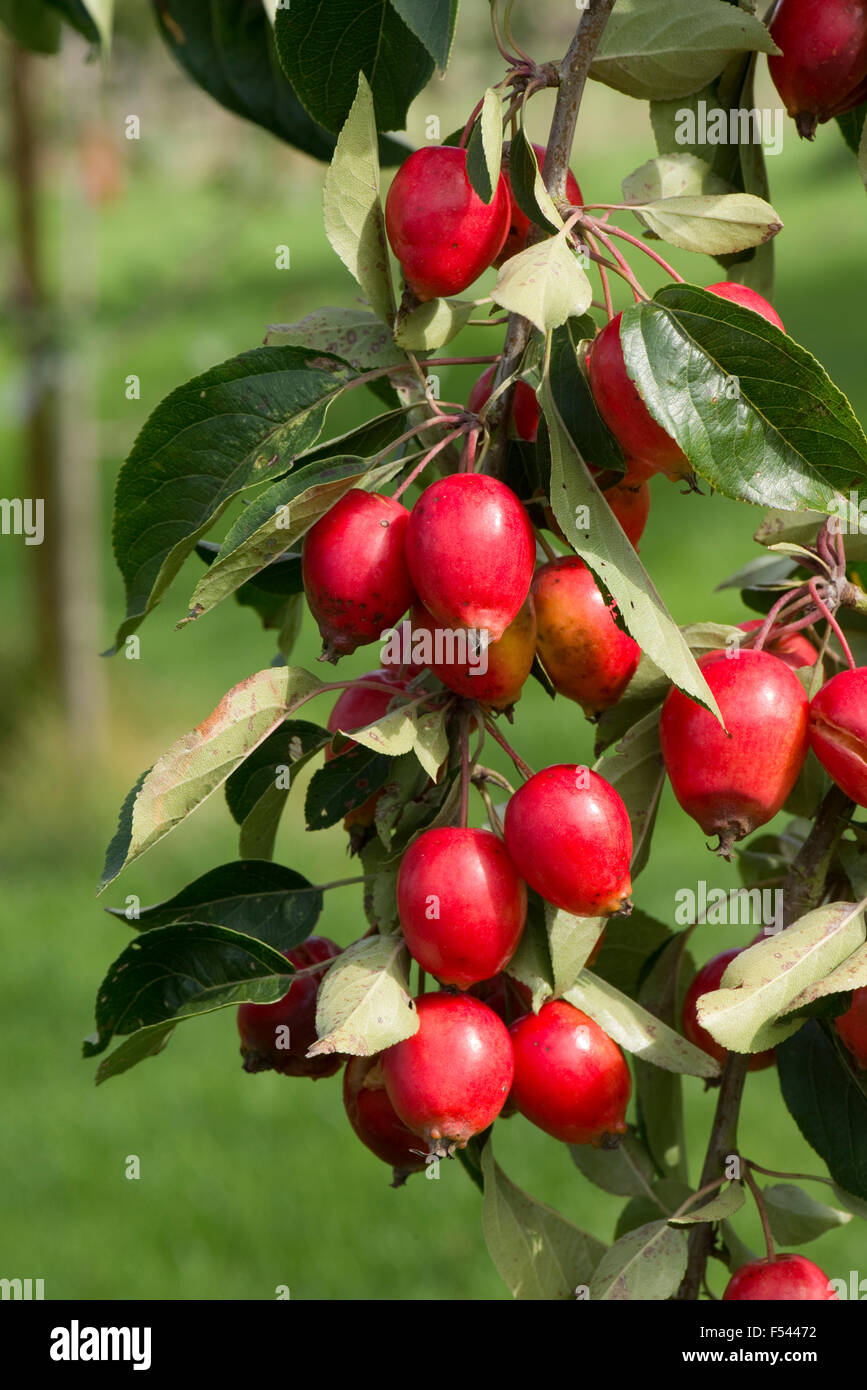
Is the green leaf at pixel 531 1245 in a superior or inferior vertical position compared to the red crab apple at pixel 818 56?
inferior

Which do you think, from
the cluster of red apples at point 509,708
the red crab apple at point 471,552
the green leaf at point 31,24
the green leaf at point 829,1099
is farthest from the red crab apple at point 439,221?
the green leaf at point 31,24

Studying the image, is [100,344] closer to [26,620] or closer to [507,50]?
[26,620]

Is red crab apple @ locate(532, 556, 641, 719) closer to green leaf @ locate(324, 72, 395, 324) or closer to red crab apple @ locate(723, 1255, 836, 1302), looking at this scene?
green leaf @ locate(324, 72, 395, 324)

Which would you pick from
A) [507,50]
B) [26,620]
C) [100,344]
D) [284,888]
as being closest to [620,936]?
[284,888]

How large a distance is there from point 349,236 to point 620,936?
445 millimetres

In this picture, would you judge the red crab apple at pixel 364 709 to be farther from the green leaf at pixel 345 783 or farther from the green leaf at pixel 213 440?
the green leaf at pixel 213 440

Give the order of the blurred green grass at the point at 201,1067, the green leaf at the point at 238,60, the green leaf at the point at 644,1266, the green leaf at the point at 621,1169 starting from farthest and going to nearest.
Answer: the blurred green grass at the point at 201,1067 → the green leaf at the point at 238,60 → the green leaf at the point at 621,1169 → the green leaf at the point at 644,1266

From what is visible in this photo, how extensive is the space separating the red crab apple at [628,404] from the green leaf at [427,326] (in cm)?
8

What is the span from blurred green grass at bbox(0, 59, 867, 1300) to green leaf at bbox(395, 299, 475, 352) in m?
1.30

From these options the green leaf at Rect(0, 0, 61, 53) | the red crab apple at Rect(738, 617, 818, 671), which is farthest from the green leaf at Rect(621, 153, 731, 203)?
→ the green leaf at Rect(0, 0, 61, 53)

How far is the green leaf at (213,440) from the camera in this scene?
74 centimetres

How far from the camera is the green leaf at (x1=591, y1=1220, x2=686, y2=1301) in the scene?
723 millimetres
